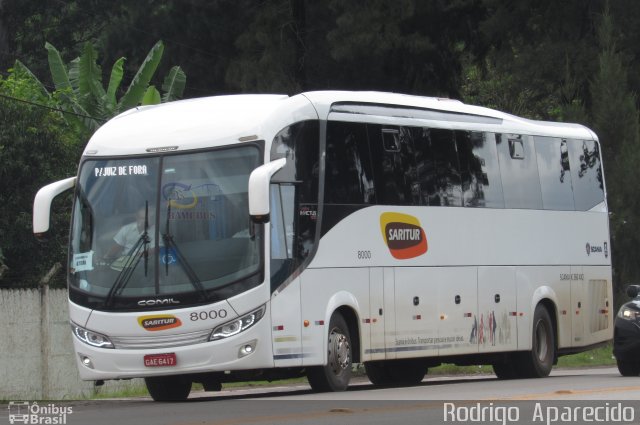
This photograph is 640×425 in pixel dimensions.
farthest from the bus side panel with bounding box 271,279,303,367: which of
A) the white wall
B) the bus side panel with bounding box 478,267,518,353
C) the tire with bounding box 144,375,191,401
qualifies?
the white wall

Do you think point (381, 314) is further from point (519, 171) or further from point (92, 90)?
point (92, 90)

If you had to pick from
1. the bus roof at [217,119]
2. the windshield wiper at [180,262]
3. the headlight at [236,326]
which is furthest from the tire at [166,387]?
the bus roof at [217,119]

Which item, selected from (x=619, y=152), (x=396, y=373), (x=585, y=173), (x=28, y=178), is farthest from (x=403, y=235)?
(x=619, y=152)

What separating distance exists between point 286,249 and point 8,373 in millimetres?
5747

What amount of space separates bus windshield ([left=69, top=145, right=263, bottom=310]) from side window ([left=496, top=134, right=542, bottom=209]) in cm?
631

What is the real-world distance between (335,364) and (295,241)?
1.74 meters

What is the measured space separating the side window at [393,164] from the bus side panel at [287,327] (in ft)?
8.12

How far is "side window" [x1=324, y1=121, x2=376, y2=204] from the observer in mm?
17438

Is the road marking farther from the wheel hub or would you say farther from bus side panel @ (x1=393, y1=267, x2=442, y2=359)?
bus side panel @ (x1=393, y1=267, x2=442, y2=359)

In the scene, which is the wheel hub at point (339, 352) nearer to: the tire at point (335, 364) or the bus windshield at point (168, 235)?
the tire at point (335, 364)

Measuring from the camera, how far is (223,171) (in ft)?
53.1

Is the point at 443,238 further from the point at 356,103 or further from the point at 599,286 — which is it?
the point at 599,286

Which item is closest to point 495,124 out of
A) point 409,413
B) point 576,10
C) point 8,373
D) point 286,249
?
point 286,249

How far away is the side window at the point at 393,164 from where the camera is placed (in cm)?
1845
